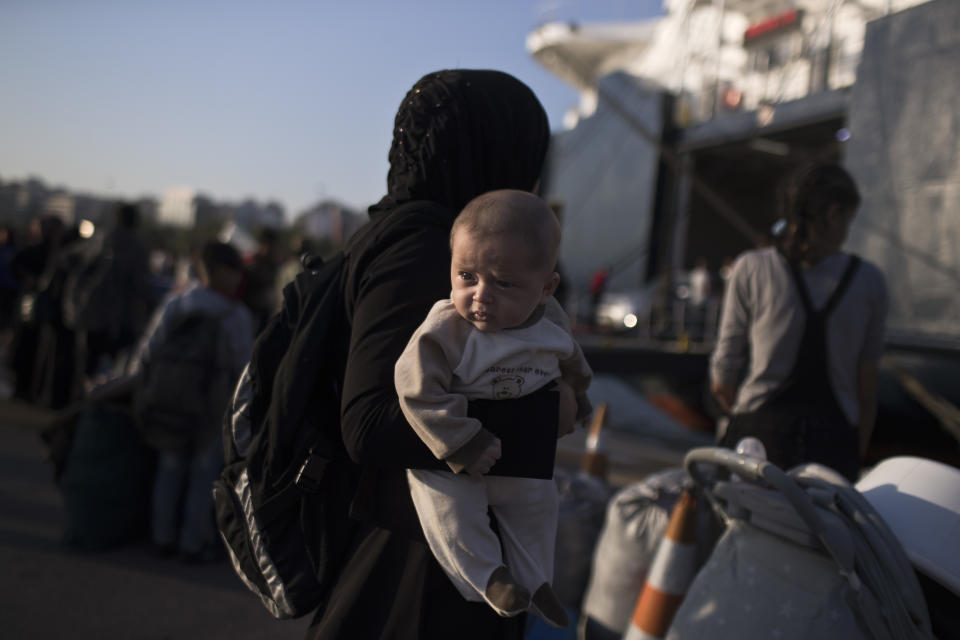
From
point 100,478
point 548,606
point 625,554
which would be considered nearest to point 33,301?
point 100,478

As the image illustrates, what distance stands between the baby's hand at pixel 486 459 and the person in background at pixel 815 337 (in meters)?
1.72

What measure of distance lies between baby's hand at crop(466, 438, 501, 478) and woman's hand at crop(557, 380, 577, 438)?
201mm

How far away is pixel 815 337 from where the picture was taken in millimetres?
2461

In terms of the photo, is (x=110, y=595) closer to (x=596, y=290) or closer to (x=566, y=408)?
(x=566, y=408)

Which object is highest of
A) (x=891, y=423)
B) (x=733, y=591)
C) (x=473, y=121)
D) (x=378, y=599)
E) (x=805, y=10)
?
(x=805, y=10)

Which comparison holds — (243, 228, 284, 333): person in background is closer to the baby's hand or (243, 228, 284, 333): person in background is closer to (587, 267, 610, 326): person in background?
the baby's hand

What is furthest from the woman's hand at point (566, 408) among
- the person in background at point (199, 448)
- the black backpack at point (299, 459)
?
the person in background at point (199, 448)

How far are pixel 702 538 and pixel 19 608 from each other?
2.93 m

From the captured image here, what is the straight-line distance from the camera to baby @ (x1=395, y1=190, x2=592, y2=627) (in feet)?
3.66

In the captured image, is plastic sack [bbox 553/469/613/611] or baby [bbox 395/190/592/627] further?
plastic sack [bbox 553/469/613/611]

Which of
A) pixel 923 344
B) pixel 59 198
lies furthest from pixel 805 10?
pixel 59 198

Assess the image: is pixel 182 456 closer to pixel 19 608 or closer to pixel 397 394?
pixel 19 608

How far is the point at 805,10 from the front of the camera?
13.0 m

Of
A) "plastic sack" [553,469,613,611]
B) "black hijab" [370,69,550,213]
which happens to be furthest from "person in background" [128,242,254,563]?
"black hijab" [370,69,550,213]
